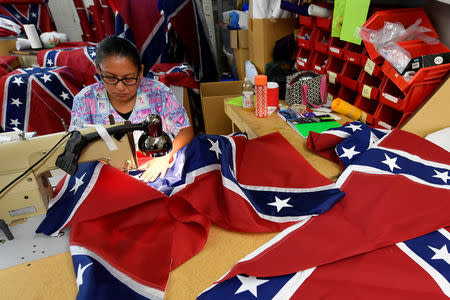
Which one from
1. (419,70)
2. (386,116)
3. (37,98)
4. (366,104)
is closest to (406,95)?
(419,70)

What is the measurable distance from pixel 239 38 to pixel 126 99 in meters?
1.50

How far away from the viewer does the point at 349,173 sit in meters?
0.97

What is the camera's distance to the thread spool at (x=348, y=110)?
147 cm

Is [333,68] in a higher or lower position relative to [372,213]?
higher

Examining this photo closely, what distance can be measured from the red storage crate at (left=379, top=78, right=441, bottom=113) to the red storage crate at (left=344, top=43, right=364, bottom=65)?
0.72 feet

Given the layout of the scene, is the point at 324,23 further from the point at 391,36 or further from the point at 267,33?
the point at 267,33

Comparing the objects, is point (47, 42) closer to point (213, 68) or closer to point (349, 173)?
point (213, 68)

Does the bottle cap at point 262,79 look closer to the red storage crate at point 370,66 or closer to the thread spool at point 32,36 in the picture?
the red storage crate at point 370,66

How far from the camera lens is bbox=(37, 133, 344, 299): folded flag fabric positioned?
69 centimetres

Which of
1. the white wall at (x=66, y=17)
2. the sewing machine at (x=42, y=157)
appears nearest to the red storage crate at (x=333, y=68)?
the sewing machine at (x=42, y=157)

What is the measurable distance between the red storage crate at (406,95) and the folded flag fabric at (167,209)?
0.59 m

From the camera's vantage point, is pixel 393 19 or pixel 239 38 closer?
pixel 393 19

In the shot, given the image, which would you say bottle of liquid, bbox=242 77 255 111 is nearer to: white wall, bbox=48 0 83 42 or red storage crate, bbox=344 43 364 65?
red storage crate, bbox=344 43 364 65

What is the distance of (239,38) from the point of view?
8.45ft
